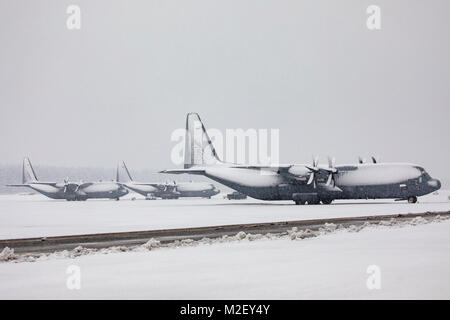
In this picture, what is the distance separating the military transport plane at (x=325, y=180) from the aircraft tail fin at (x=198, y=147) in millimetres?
3623

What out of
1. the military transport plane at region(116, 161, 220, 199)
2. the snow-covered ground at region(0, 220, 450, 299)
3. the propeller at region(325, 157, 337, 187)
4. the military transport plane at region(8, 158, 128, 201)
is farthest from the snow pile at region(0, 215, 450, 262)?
the military transport plane at region(116, 161, 220, 199)

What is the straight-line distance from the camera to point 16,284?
49.0ft

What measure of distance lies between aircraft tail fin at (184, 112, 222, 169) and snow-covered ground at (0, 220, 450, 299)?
55.4m

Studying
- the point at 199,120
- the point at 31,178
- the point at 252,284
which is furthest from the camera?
the point at 31,178

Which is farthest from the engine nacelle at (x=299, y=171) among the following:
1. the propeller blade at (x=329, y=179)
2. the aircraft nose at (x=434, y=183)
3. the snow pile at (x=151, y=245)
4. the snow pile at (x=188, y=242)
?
the snow pile at (x=151, y=245)

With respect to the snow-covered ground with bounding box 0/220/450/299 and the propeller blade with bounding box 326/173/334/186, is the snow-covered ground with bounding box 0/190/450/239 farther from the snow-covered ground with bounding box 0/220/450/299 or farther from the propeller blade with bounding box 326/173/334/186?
the snow-covered ground with bounding box 0/220/450/299

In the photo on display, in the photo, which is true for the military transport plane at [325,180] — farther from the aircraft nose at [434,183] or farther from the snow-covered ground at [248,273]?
the snow-covered ground at [248,273]

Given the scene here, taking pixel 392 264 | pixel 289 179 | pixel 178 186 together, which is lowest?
pixel 178 186

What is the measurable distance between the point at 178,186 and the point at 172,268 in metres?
107
